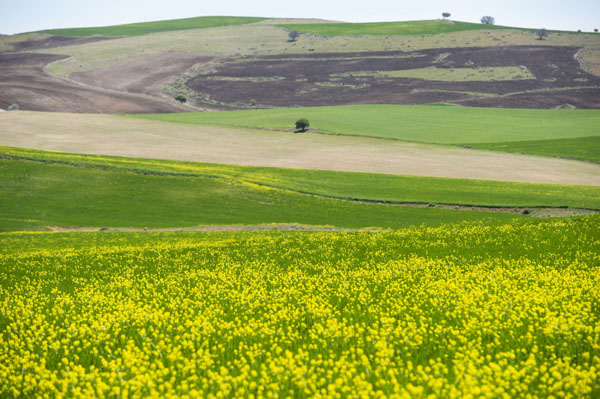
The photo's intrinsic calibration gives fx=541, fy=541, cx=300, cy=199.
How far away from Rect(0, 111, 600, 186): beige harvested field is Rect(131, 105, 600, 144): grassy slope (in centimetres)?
770

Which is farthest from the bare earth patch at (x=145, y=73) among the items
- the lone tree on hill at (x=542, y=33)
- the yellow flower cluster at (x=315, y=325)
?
the yellow flower cluster at (x=315, y=325)

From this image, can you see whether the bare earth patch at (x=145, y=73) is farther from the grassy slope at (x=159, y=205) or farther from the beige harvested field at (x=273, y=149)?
the grassy slope at (x=159, y=205)

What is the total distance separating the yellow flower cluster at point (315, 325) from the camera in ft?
26.1

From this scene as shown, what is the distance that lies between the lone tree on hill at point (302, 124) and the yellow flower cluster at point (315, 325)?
7675 cm

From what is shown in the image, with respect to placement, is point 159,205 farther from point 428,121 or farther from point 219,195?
point 428,121

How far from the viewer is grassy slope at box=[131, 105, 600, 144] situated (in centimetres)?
9656

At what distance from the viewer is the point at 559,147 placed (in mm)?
85375

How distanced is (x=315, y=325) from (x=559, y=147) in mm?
85578

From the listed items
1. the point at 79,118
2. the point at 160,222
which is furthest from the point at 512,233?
the point at 79,118

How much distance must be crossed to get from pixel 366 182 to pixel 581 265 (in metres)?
43.8

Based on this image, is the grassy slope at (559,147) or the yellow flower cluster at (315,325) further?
the grassy slope at (559,147)

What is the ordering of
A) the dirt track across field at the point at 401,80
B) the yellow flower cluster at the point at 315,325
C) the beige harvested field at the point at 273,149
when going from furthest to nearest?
the dirt track across field at the point at 401,80 < the beige harvested field at the point at 273,149 < the yellow flower cluster at the point at 315,325

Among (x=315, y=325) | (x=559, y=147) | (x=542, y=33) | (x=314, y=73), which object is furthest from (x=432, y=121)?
(x=542, y=33)

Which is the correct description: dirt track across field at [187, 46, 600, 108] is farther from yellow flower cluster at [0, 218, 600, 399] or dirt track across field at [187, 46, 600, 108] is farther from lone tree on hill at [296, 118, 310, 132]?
yellow flower cluster at [0, 218, 600, 399]
